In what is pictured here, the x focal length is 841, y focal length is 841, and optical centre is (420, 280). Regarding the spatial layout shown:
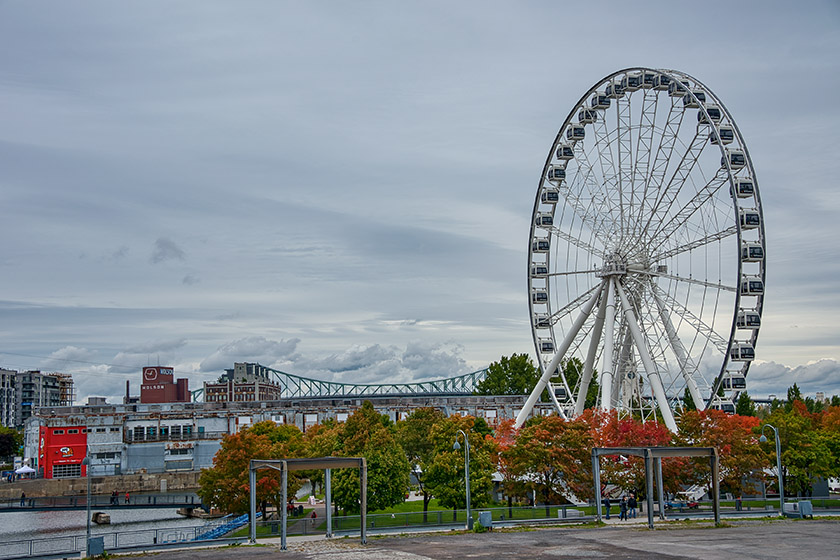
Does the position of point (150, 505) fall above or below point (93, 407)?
below

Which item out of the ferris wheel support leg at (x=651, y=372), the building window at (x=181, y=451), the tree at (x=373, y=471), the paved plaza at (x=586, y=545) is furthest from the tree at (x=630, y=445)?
the building window at (x=181, y=451)

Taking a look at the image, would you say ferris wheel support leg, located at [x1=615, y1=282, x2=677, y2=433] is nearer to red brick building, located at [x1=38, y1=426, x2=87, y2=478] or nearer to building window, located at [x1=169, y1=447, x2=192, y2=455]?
building window, located at [x1=169, y1=447, x2=192, y2=455]

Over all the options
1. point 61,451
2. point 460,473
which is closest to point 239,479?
point 460,473

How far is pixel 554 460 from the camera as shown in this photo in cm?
5969

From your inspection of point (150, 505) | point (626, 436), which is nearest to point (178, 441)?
point (150, 505)

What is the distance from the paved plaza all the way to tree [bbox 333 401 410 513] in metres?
15.9

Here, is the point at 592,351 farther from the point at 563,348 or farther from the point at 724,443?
the point at 724,443

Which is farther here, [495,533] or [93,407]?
[93,407]

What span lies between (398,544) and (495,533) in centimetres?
704

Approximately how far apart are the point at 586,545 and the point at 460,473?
22.3 meters

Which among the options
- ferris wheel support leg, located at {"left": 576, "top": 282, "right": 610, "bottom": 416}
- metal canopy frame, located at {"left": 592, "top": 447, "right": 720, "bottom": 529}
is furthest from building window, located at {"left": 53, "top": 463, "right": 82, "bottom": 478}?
metal canopy frame, located at {"left": 592, "top": 447, "right": 720, "bottom": 529}

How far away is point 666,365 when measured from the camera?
217 ft

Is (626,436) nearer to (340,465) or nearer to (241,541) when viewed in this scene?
(340,465)

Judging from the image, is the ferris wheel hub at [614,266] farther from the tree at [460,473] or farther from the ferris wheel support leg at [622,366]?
the tree at [460,473]
